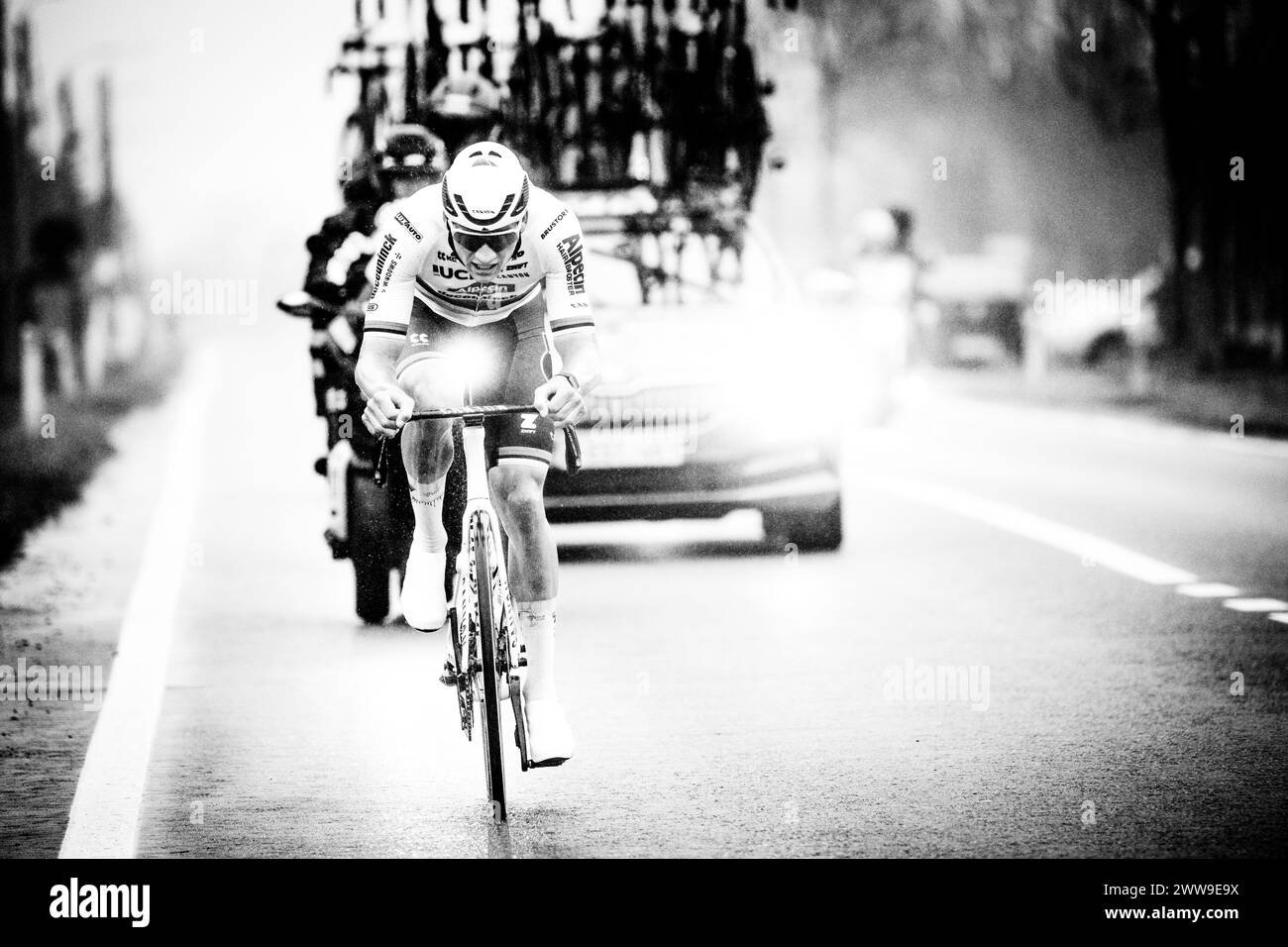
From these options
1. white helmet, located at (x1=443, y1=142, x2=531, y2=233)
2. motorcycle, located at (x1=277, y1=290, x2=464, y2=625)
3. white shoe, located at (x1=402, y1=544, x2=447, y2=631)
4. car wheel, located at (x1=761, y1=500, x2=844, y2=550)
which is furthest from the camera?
car wheel, located at (x1=761, y1=500, x2=844, y2=550)

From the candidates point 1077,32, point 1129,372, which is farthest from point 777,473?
point 1129,372

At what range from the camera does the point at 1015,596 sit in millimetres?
12484

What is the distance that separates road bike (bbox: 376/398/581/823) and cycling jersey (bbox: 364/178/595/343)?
31 cm

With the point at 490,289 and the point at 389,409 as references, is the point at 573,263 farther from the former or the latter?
the point at 389,409

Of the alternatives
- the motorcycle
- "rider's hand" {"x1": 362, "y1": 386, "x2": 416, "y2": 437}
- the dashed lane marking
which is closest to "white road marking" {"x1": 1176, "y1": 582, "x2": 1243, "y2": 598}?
the dashed lane marking

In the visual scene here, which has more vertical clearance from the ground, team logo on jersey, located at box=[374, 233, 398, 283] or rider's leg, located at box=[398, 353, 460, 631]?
team logo on jersey, located at box=[374, 233, 398, 283]

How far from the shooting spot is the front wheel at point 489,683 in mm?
7062

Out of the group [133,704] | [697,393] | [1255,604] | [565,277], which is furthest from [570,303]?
[697,393]

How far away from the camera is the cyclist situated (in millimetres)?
7082

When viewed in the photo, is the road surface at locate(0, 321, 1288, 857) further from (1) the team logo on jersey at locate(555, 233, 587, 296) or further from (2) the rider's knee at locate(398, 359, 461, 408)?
(1) the team logo on jersey at locate(555, 233, 587, 296)

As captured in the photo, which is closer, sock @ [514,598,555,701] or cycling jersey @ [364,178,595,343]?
cycling jersey @ [364,178,595,343]
